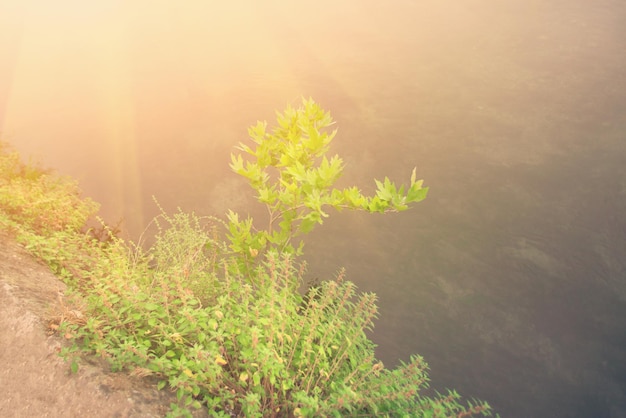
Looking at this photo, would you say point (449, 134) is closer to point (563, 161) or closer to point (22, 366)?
point (563, 161)

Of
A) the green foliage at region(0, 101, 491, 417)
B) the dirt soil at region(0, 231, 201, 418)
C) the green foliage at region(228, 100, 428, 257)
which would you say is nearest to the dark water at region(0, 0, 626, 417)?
the green foliage at region(228, 100, 428, 257)

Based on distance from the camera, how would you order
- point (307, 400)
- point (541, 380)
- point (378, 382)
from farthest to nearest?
point (541, 380) → point (378, 382) → point (307, 400)

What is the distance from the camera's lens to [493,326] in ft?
13.6

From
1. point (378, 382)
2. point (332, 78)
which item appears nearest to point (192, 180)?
point (332, 78)

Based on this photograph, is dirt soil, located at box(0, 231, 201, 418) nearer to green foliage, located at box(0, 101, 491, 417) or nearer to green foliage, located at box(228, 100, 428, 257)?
green foliage, located at box(0, 101, 491, 417)

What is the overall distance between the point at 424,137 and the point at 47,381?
430cm

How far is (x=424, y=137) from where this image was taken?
5016 mm

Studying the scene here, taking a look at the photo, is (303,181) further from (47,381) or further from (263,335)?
(47,381)

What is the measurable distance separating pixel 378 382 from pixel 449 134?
390cm

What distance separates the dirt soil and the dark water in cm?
291

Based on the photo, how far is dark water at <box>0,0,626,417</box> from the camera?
13.5 feet

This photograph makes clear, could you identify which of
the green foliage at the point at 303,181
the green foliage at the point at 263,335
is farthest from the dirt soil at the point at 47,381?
the green foliage at the point at 303,181

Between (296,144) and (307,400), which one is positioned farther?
(296,144)

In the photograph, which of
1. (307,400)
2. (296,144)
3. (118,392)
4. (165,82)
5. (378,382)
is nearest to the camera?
(307,400)
